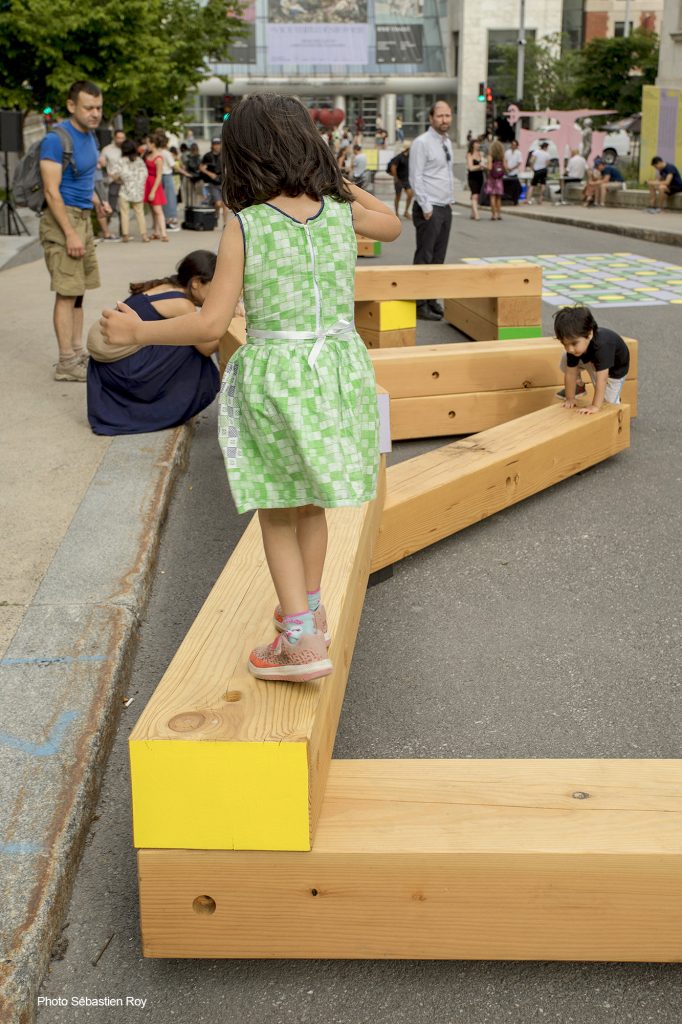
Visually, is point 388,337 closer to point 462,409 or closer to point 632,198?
point 462,409

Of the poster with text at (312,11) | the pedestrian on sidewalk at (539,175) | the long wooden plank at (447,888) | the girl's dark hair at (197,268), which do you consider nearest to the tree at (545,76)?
the poster with text at (312,11)

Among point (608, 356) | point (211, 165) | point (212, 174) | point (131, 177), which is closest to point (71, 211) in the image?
point (608, 356)

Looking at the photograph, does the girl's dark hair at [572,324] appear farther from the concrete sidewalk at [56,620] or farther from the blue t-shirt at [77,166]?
the blue t-shirt at [77,166]

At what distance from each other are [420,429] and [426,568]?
227cm

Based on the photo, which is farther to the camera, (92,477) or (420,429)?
(420,429)

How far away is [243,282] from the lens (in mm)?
2879

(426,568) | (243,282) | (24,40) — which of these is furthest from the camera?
(24,40)

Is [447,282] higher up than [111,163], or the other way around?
[111,163]

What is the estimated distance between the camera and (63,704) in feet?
11.9

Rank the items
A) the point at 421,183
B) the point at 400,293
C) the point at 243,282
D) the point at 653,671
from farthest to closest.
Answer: the point at 421,183 → the point at 400,293 → the point at 653,671 → the point at 243,282

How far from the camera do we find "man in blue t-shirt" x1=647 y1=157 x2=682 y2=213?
27906 millimetres

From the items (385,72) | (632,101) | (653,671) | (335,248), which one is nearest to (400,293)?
(653,671)

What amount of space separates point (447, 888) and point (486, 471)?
3.11 m

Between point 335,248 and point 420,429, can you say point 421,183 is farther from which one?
point 335,248
